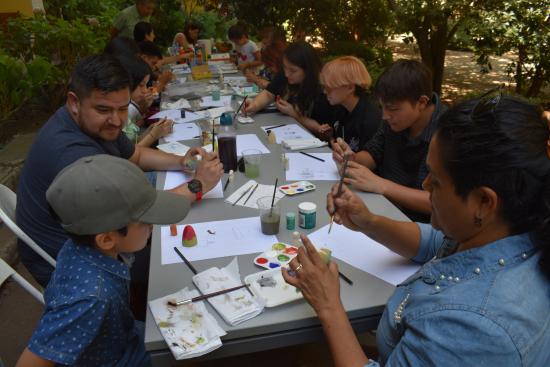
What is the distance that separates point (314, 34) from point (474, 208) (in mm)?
7511

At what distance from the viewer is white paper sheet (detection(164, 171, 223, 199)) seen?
89.0 inches

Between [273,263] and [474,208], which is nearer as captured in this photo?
[474,208]

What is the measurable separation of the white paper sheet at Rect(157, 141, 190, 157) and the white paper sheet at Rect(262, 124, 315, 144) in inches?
26.1

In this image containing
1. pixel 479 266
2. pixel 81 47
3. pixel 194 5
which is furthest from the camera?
pixel 194 5

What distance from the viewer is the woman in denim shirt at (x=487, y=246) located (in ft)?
3.02

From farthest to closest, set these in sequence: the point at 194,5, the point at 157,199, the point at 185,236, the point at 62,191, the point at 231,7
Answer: the point at 194,5, the point at 231,7, the point at 185,236, the point at 157,199, the point at 62,191

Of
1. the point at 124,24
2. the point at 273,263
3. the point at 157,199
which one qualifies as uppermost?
the point at 124,24

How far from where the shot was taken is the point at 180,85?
16.1 feet

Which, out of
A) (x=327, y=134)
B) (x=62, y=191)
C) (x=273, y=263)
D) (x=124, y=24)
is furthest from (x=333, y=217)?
(x=124, y=24)

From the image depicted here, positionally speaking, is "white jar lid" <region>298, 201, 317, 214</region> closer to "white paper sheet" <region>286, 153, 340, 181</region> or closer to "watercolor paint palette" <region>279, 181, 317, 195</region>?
"watercolor paint palette" <region>279, 181, 317, 195</region>

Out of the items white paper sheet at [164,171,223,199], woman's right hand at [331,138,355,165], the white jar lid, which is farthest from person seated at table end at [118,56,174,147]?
the white jar lid

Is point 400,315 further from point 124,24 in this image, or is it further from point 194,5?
point 194,5

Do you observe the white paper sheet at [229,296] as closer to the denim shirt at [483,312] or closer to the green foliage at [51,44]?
the denim shirt at [483,312]

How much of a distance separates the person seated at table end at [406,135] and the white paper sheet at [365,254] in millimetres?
467
